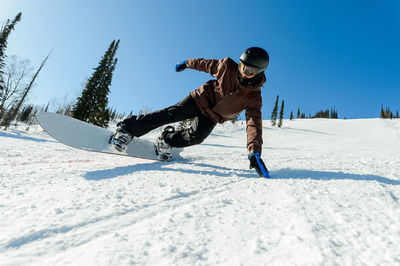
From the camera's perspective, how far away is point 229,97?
293 cm

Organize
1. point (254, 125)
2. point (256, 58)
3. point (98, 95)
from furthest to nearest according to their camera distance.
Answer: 1. point (98, 95)
2. point (254, 125)
3. point (256, 58)


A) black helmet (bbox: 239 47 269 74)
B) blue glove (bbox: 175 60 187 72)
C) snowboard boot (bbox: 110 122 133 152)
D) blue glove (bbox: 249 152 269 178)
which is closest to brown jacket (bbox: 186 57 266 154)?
blue glove (bbox: 249 152 269 178)

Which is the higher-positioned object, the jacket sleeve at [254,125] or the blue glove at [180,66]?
the blue glove at [180,66]

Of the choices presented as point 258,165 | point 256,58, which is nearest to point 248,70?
point 256,58

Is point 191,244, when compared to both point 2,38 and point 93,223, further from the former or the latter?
point 2,38

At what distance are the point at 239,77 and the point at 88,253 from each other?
2.54 m

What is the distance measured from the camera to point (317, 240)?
943mm

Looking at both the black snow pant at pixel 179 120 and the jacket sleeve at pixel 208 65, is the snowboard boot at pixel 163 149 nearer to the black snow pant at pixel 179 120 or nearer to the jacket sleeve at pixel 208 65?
the black snow pant at pixel 179 120

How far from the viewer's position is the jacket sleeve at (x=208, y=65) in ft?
9.98

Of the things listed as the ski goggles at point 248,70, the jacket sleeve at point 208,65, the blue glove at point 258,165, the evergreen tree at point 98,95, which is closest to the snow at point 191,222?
the blue glove at point 258,165

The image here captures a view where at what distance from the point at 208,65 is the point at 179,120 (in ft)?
3.17

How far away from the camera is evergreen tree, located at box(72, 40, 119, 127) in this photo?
1939 cm

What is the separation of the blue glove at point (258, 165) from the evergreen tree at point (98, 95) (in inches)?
794

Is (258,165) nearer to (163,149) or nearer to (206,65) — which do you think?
(163,149)
